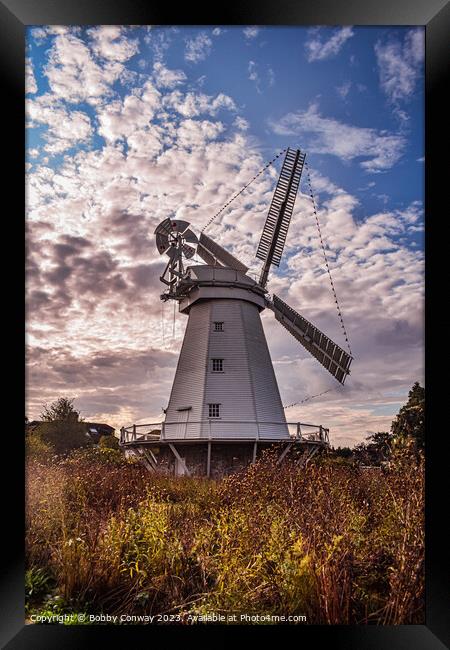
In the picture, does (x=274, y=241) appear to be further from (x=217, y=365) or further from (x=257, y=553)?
(x=257, y=553)

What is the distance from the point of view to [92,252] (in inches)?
291

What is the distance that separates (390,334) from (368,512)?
8.28 ft

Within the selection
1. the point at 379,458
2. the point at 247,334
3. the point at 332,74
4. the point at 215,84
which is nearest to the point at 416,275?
the point at 379,458

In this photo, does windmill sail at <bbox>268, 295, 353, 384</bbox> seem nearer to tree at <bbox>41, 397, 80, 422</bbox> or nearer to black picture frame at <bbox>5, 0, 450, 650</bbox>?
black picture frame at <bbox>5, 0, 450, 650</bbox>

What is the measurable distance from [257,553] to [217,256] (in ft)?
25.5

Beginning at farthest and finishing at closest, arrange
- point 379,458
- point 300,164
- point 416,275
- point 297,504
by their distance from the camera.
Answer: point 300,164
point 416,275
point 379,458
point 297,504

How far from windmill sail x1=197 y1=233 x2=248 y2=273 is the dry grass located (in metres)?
6.00

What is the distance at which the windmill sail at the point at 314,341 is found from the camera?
359 inches

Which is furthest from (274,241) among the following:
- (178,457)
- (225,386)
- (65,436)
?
(65,436)
